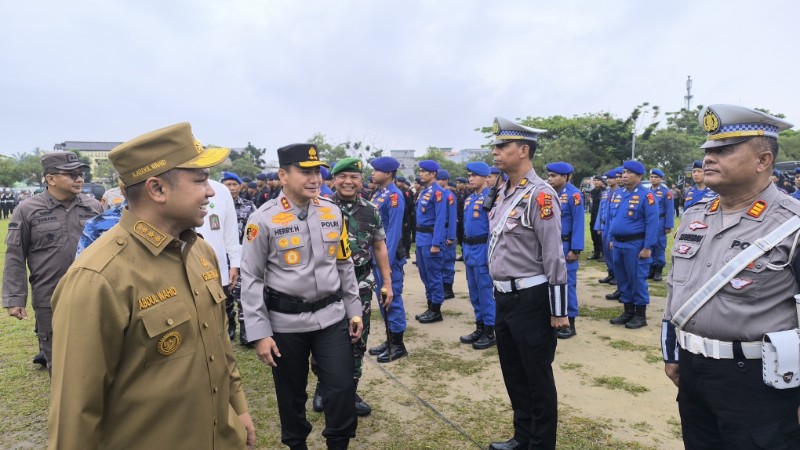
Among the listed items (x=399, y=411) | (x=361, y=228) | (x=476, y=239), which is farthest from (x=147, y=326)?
(x=476, y=239)

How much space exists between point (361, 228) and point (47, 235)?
8.99 ft

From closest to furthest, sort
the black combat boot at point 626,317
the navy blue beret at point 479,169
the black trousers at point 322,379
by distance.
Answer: the black trousers at point 322,379 < the black combat boot at point 626,317 < the navy blue beret at point 479,169

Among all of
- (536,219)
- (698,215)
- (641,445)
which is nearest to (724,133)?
(698,215)

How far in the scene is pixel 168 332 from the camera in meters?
1.51

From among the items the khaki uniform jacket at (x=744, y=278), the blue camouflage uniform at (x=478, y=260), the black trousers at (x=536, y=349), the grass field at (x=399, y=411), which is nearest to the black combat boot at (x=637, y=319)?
the grass field at (x=399, y=411)

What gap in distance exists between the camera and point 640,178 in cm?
651

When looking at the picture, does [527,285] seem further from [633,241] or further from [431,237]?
[633,241]

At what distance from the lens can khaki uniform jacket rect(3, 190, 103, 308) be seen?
13.0 feet

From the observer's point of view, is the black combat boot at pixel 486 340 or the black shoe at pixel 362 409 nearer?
the black shoe at pixel 362 409

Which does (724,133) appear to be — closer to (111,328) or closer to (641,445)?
(641,445)

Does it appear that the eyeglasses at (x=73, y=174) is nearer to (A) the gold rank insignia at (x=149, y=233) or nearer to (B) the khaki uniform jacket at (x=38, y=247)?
(B) the khaki uniform jacket at (x=38, y=247)

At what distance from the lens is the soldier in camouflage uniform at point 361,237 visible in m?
3.93

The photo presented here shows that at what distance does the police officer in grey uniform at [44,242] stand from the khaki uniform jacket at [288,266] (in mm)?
2232

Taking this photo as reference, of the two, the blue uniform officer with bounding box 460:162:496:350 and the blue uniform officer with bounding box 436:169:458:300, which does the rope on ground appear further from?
the blue uniform officer with bounding box 436:169:458:300
